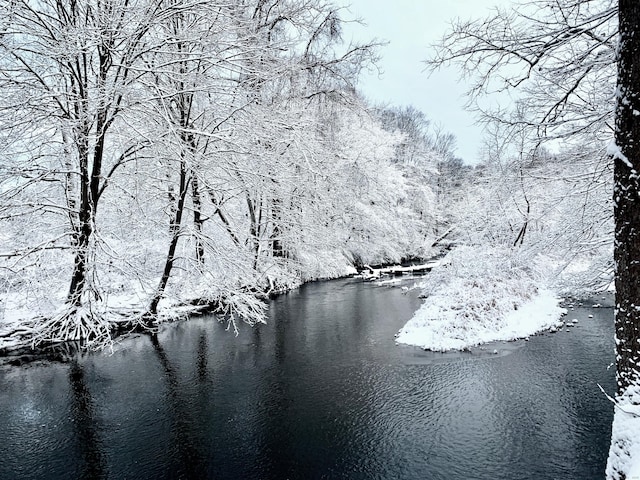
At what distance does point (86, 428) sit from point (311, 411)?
339 cm

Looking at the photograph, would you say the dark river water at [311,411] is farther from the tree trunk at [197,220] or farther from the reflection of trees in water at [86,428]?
the tree trunk at [197,220]

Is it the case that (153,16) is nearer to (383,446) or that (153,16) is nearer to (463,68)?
→ (463,68)

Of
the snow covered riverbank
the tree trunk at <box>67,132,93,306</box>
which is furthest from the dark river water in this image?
the tree trunk at <box>67,132,93,306</box>

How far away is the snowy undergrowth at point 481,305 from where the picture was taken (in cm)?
1008

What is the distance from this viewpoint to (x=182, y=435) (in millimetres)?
5809

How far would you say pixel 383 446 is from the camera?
547 centimetres

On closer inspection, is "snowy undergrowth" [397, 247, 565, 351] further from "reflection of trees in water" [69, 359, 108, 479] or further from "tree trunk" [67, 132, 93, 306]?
"tree trunk" [67, 132, 93, 306]

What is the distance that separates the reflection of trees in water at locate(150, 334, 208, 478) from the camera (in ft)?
16.5

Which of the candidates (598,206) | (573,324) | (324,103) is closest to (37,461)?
(598,206)

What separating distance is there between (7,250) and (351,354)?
7.95 metres

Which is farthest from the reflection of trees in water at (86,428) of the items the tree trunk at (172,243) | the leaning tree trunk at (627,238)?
the leaning tree trunk at (627,238)

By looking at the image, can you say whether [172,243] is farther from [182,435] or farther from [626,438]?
[626,438]

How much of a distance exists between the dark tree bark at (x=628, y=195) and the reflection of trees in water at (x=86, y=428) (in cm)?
564

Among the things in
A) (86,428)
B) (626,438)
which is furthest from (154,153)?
(626,438)
